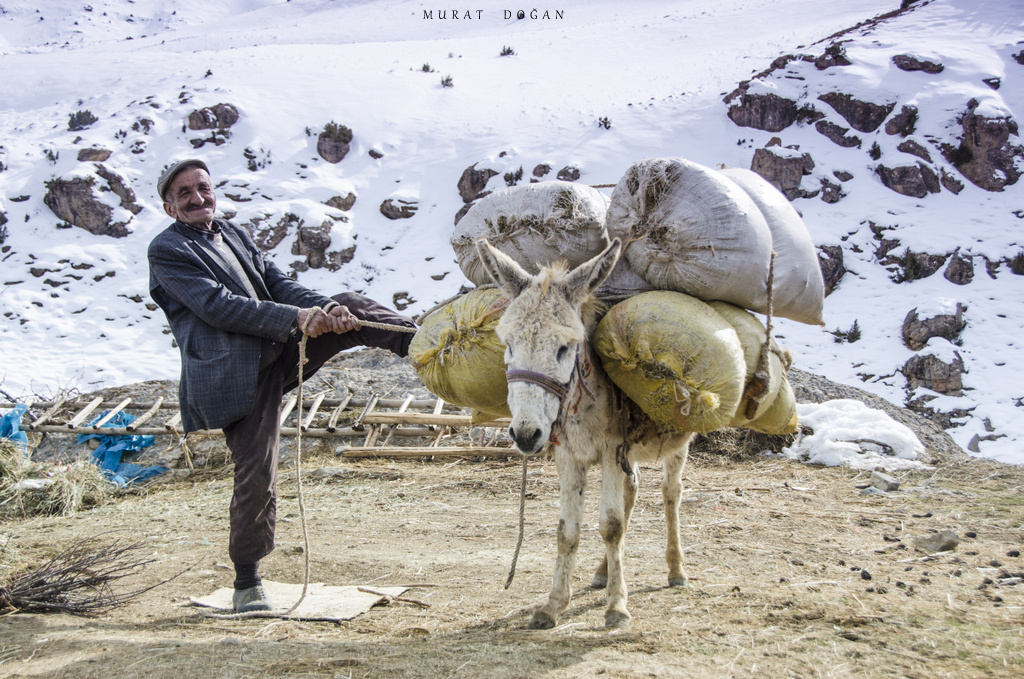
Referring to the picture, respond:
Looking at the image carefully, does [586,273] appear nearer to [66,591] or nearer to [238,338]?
[238,338]

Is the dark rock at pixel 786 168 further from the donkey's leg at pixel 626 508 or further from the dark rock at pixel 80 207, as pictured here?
the dark rock at pixel 80 207

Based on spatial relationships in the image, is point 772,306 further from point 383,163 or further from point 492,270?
point 383,163

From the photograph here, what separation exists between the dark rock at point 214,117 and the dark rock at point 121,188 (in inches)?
144

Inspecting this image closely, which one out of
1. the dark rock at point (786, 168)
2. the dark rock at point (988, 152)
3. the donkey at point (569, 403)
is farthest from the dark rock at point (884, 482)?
the dark rock at point (988, 152)

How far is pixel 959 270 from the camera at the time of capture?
A: 15.7 metres

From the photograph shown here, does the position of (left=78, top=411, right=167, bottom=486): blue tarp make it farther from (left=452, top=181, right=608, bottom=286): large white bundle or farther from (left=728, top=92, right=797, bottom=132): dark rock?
(left=728, top=92, right=797, bottom=132): dark rock

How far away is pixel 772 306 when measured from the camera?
3.51 metres

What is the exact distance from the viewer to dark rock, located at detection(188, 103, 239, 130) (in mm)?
22719

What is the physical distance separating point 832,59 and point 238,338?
24147 mm

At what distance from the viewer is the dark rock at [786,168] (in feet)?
61.3

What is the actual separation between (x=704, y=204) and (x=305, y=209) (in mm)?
18311

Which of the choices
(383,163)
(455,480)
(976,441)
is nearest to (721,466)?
(455,480)

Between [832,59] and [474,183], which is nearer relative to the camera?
[474,183]

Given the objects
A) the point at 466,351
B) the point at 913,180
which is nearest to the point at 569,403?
the point at 466,351
